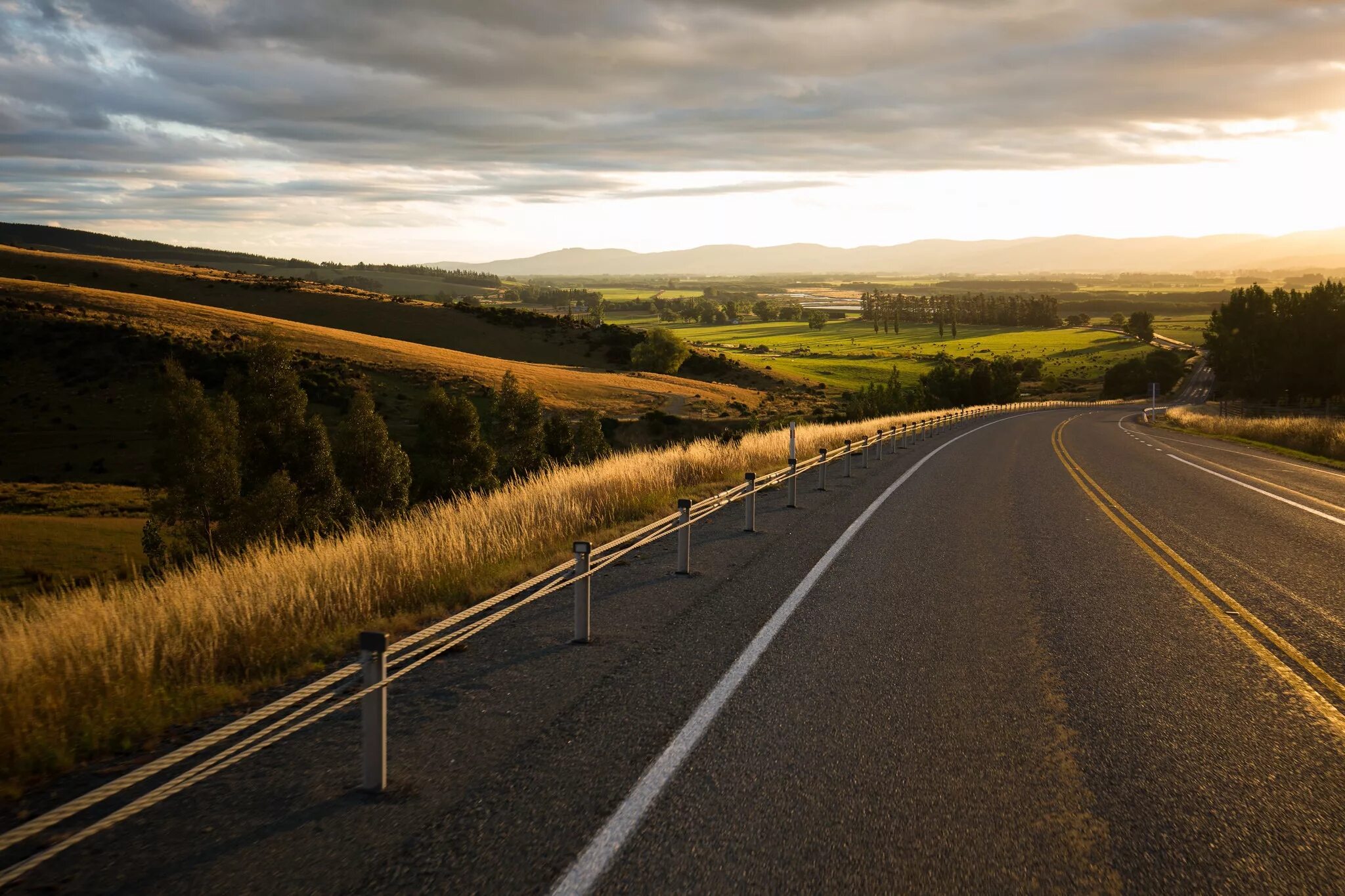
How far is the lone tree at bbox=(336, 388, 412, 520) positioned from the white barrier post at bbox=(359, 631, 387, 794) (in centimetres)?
5517

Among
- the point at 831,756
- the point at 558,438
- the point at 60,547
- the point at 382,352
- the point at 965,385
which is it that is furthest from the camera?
the point at 965,385

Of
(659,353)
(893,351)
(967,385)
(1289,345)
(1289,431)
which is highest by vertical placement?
(1289,345)

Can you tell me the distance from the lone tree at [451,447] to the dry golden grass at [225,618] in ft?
182

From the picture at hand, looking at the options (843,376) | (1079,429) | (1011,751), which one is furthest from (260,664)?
(843,376)

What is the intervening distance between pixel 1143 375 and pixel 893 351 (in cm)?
4594

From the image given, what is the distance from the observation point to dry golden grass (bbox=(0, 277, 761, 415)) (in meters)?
85.8

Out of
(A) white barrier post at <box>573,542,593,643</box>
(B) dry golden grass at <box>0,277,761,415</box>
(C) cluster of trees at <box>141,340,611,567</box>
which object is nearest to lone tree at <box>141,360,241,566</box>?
(C) cluster of trees at <box>141,340,611,567</box>

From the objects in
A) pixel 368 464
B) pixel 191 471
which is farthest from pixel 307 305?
pixel 191 471

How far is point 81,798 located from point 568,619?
4080 millimetres

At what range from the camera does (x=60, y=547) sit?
47281 millimetres

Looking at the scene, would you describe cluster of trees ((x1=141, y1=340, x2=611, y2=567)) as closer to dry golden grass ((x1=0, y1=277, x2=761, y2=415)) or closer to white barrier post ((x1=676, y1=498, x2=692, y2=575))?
dry golden grass ((x1=0, y1=277, x2=761, y2=415))

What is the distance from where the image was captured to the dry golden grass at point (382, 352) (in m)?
85.8

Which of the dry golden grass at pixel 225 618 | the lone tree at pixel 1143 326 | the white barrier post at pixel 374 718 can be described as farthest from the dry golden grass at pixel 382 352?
the lone tree at pixel 1143 326

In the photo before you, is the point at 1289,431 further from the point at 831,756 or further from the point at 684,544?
the point at 831,756
